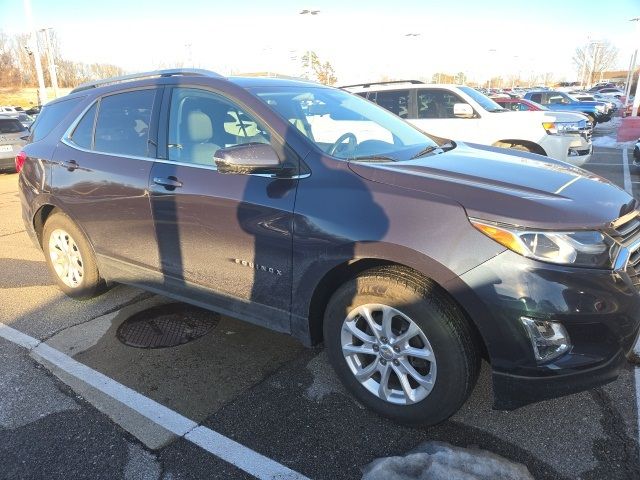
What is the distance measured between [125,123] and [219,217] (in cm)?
129

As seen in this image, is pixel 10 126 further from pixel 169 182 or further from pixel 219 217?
pixel 219 217

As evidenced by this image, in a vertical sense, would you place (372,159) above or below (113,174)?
above

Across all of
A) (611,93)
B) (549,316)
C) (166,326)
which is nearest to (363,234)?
(549,316)

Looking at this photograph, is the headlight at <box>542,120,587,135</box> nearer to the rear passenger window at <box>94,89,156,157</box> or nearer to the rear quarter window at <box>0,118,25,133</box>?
the rear passenger window at <box>94,89,156,157</box>

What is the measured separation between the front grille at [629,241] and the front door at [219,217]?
1.58 meters

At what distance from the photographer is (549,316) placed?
6.82 feet

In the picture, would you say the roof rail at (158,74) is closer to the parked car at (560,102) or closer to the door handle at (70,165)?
the door handle at (70,165)

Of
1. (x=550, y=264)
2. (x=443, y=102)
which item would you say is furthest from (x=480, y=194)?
(x=443, y=102)

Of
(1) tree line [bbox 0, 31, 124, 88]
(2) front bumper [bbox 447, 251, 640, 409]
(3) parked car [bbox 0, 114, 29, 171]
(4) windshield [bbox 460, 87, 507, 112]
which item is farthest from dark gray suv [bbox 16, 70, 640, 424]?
(1) tree line [bbox 0, 31, 124, 88]

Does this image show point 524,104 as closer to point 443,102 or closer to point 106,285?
point 443,102

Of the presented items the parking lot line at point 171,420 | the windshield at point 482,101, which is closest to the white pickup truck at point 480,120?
the windshield at point 482,101

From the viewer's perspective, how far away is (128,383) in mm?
3041

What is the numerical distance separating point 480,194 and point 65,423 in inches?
97.3

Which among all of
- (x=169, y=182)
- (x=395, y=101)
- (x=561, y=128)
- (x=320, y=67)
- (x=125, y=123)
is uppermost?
(x=320, y=67)
